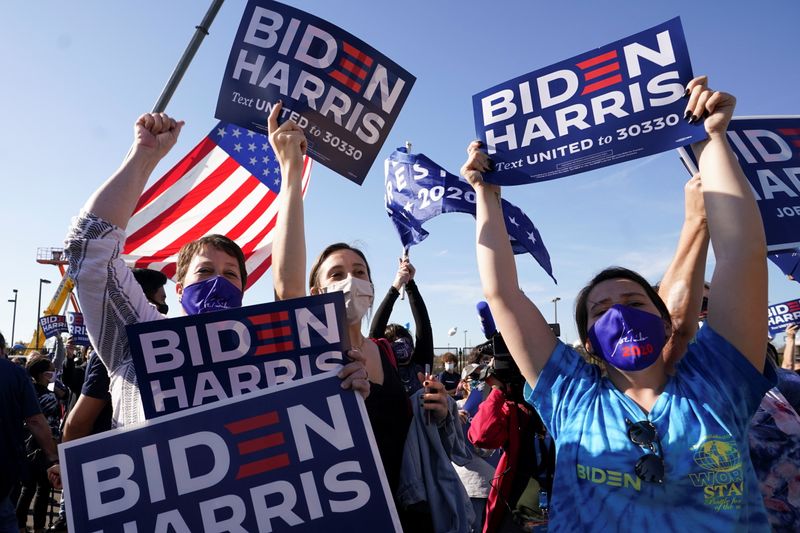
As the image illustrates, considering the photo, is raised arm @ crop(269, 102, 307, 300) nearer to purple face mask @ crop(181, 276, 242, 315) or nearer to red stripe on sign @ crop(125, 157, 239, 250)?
purple face mask @ crop(181, 276, 242, 315)

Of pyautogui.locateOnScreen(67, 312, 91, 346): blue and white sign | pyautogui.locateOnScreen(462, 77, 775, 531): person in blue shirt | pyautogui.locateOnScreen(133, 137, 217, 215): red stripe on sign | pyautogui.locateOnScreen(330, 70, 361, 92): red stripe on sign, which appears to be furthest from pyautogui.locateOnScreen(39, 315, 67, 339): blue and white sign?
pyautogui.locateOnScreen(462, 77, 775, 531): person in blue shirt

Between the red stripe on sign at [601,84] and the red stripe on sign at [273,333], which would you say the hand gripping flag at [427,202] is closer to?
the red stripe on sign at [601,84]

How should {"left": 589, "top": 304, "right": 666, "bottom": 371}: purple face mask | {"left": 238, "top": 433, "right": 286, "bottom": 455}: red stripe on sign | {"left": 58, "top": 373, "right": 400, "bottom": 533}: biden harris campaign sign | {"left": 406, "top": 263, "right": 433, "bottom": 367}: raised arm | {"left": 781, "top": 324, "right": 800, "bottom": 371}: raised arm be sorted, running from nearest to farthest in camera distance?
{"left": 58, "top": 373, "right": 400, "bottom": 533}: biden harris campaign sign, {"left": 238, "top": 433, "right": 286, "bottom": 455}: red stripe on sign, {"left": 589, "top": 304, "right": 666, "bottom": 371}: purple face mask, {"left": 406, "top": 263, "right": 433, "bottom": 367}: raised arm, {"left": 781, "top": 324, "right": 800, "bottom": 371}: raised arm

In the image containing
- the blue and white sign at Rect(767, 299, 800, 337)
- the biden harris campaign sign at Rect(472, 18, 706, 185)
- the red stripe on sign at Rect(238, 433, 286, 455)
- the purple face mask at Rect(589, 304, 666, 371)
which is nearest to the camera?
the red stripe on sign at Rect(238, 433, 286, 455)

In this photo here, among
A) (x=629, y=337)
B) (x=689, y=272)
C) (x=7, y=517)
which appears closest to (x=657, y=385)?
(x=629, y=337)

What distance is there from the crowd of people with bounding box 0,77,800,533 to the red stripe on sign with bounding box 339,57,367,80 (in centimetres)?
61

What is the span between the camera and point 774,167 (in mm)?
3496

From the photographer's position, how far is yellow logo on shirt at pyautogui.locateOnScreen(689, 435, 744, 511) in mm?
1708

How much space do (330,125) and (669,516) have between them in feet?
8.25

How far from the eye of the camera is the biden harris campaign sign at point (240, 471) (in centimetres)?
161

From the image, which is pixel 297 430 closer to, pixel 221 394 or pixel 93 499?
pixel 221 394

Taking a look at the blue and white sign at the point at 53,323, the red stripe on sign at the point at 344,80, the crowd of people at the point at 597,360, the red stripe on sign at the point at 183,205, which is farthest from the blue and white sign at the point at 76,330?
the red stripe on sign at the point at 344,80

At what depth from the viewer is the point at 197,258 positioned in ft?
7.35

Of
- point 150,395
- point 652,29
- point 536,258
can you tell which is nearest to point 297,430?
point 150,395
